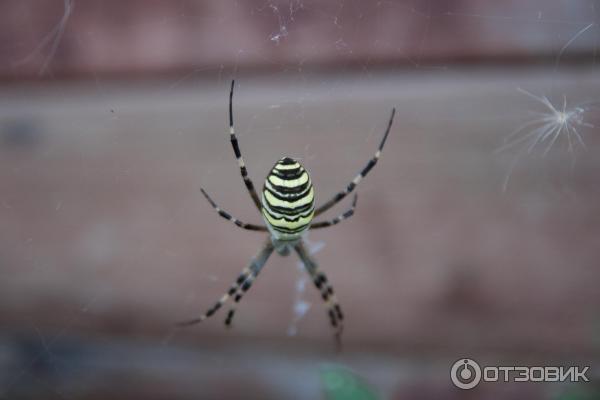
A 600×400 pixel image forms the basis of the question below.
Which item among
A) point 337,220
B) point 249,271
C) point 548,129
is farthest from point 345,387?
point 548,129

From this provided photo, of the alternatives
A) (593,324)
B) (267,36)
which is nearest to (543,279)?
(593,324)

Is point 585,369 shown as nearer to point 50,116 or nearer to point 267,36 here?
point 267,36

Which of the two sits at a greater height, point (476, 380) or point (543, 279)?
point (543, 279)

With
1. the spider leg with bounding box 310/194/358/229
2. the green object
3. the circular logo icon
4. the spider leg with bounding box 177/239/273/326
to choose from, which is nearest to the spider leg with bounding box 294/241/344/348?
the spider leg with bounding box 177/239/273/326

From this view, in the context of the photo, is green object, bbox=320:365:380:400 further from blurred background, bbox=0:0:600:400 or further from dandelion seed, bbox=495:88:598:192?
dandelion seed, bbox=495:88:598:192

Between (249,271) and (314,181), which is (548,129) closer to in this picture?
(314,181)

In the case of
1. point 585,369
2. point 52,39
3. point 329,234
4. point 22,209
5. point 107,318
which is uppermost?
point 52,39

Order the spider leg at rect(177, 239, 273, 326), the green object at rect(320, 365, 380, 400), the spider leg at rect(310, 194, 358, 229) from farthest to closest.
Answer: the spider leg at rect(177, 239, 273, 326), the spider leg at rect(310, 194, 358, 229), the green object at rect(320, 365, 380, 400)

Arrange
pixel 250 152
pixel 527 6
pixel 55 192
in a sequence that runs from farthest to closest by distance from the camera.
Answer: pixel 55 192, pixel 250 152, pixel 527 6
